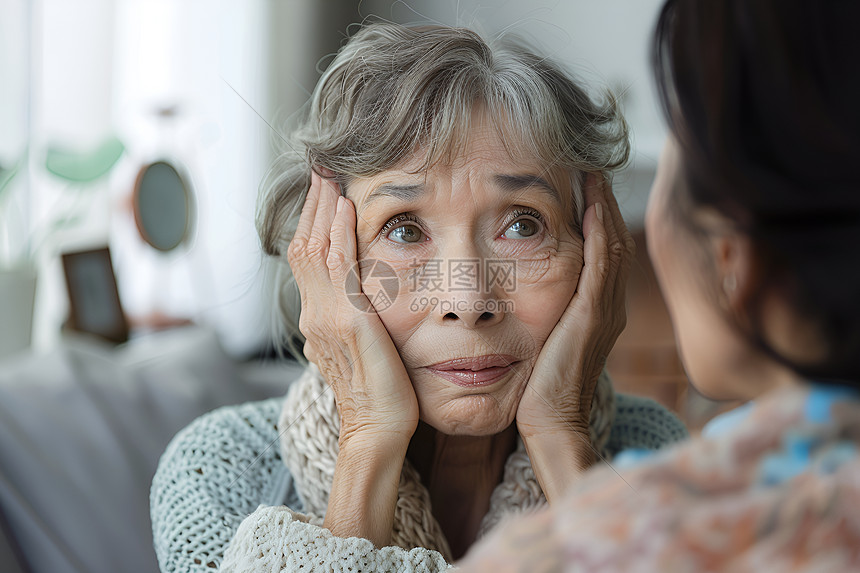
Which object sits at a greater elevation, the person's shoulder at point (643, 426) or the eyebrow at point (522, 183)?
the eyebrow at point (522, 183)

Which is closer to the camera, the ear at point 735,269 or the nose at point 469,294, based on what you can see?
the ear at point 735,269

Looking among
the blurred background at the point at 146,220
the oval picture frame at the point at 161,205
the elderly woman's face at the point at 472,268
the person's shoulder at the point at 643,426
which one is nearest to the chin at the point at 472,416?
the elderly woman's face at the point at 472,268

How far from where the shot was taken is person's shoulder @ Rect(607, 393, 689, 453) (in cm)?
69

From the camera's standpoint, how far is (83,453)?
76cm

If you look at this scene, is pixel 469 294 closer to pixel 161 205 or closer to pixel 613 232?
pixel 613 232

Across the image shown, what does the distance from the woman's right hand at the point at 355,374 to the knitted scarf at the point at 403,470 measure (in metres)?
0.03

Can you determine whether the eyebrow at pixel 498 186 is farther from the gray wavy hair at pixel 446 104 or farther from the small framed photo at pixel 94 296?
the small framed photo at pixel 94 296

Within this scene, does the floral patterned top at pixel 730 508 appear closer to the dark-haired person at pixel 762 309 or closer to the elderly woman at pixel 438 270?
the dark-haired person at pixel 762 309

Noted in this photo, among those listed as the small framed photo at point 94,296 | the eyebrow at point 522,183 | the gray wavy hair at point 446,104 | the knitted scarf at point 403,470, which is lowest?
the small framed photo at point 94,296

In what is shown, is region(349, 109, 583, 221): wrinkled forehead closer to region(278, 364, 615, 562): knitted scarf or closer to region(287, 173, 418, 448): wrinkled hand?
region(287, 173, 418, 448): wrinkled hand

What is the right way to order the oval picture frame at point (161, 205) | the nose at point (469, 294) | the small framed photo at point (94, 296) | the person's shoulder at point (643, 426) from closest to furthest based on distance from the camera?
1. the nose at point (469, 294)
2. the person's shoulder at point (643, 426)
3. the oval picture frame at point (161, 205)
4. the small framed photo at point (94, 296)

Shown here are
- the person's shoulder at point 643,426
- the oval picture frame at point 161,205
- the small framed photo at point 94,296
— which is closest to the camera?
the person's shoulder at point 643,426

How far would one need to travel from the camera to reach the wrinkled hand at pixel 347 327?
1.68ft

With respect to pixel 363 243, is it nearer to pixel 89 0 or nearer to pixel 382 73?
pixel 382 73
